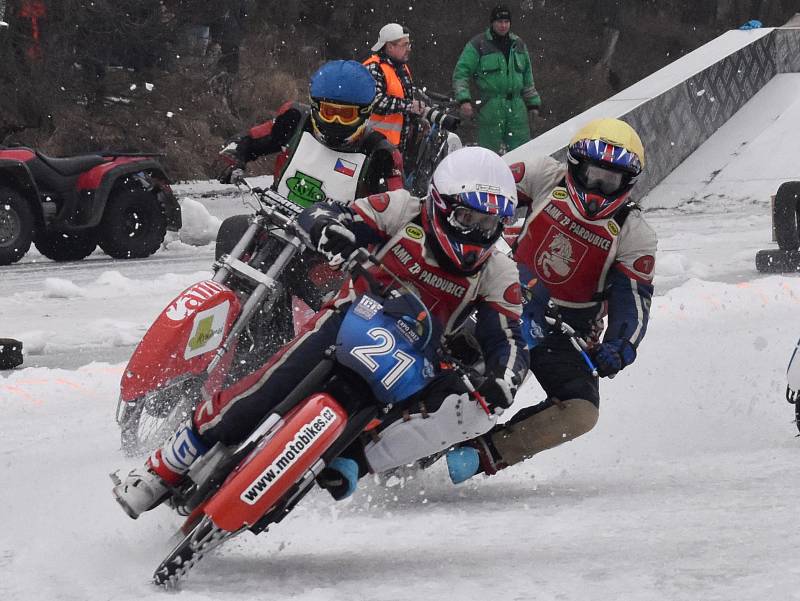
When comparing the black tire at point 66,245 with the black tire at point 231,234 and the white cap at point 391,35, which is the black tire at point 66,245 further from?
the black tire at point 231,234

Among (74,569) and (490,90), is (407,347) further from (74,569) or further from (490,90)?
(490,90)

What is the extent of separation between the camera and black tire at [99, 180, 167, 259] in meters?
13.9

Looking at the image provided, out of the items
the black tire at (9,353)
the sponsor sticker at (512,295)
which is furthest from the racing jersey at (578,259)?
the black tire at (9,353)

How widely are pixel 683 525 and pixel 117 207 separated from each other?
962 cm

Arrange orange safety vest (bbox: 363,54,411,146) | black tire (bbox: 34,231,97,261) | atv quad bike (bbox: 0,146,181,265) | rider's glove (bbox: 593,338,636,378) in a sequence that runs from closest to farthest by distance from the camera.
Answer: rider's glove (bbox: 593,338,636,378), orange safety vest (bbox: 363,54,411,146), atv quad bike (bbox: 0,146,181,265), black tire (bbox: 34,231,97,261)

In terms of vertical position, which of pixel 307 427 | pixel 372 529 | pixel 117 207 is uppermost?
pixel 307 427

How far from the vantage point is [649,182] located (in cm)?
1795

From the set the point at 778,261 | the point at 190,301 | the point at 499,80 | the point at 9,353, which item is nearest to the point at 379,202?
the point at 190,301

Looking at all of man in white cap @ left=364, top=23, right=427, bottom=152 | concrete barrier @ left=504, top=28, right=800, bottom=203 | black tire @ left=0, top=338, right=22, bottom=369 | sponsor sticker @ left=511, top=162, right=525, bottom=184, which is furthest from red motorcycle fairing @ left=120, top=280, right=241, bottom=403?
concrete barrier @ left=504, top=28, right=800, bottom=203

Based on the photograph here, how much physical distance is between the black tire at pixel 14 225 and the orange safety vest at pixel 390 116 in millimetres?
3577

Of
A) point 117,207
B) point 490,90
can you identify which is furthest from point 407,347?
point 490,90

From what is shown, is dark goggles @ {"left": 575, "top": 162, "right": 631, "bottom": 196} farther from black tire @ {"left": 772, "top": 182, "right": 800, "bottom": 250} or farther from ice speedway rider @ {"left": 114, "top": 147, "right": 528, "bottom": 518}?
black tire @ {"left": 772, "top": 182, "right": 800, "bottom": 250}

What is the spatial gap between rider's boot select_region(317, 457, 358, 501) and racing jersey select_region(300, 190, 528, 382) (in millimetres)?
737

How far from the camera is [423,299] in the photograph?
18.2ft
